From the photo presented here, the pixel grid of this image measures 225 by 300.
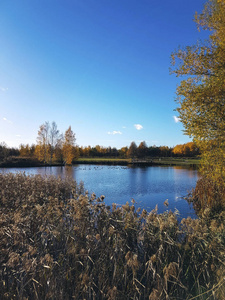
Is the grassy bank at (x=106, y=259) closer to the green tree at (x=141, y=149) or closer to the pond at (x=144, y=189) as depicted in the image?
the pond at (x=144, y=189)

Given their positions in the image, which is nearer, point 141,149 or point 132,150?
point 132,150

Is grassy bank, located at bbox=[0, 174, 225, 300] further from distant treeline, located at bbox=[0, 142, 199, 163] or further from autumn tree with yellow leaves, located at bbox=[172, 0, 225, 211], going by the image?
distant treeline, located at bbox=[0, 142, 199, 163]

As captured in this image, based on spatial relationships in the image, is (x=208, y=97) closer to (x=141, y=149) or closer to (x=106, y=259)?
(x=106, y=259)

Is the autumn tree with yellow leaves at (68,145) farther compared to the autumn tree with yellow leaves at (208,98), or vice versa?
the autumn tree with yellow leaves at (68,145)

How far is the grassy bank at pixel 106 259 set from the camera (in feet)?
10.8

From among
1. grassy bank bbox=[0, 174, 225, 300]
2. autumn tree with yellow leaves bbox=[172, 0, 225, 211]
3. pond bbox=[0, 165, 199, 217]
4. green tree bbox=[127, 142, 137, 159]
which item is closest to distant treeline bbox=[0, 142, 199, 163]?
green tree bbox=[127, 142, 137, 159]

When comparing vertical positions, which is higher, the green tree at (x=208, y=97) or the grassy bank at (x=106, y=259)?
the green tree at (x=208, y=97)

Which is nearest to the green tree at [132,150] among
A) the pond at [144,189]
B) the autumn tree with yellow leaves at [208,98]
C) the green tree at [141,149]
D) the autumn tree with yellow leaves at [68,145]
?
the green tree at [141,149]

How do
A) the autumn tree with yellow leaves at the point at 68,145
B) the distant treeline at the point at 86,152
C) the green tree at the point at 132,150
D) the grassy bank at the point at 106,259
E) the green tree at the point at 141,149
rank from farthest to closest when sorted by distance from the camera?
the green tree at the point at 141,149
the green tree at the point at 132,150
the distant treeline at the point at 86,152
the autumn tree with yellow leaves at the point at 68,145
the grassy bank at the point at 106,259

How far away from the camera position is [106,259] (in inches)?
162

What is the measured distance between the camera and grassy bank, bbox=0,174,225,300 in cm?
328

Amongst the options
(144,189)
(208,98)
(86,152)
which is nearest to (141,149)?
(86,152)

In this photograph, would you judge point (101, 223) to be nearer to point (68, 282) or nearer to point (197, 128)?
point (68, 282)

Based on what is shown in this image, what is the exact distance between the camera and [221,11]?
10.6m
